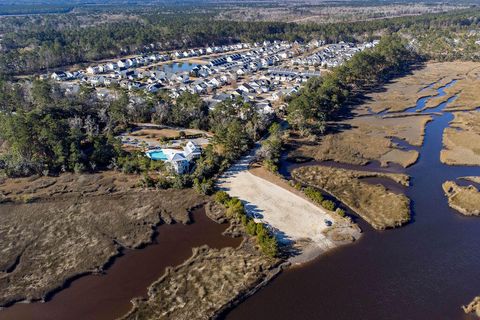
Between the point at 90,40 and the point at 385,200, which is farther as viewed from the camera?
the point at 90,40

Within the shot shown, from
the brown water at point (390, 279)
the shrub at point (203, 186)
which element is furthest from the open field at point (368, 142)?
the shrub at point (203, 186)

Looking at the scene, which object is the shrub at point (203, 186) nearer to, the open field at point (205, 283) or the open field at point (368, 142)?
the open field at point (205, 283)

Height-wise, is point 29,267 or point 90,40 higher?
point 90,40

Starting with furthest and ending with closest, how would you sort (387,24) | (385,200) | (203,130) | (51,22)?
(51,22) → (387,24) → (203,130) → (385,200)

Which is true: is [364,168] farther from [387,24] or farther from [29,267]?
[387,24]

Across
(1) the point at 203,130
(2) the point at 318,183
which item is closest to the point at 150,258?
(2) the point at 318,183

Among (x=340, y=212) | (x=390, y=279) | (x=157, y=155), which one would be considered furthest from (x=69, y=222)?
(x=390, y=279)

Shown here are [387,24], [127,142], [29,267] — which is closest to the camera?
[29,267]
